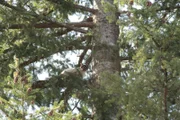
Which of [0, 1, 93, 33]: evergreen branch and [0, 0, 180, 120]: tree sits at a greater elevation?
[0, 1, 93, 33]: evergreen branch

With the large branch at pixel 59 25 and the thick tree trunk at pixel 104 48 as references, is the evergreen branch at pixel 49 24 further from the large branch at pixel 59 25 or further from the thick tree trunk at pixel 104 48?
the thick tree trunk at pixel 104 48

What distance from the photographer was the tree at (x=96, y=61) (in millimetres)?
3100

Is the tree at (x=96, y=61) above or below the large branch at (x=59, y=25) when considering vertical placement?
below

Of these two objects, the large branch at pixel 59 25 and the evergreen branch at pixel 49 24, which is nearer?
the evergreen branch at pixel 49 24

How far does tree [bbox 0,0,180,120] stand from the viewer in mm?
3100

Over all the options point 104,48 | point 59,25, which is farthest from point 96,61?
point 59,25

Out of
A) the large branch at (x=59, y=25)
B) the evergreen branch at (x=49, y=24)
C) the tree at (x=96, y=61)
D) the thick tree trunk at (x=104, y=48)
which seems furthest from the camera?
the large branch at (x=59, y=25)

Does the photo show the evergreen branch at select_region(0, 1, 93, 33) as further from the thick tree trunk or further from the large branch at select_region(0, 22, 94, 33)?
the thick tree trunk

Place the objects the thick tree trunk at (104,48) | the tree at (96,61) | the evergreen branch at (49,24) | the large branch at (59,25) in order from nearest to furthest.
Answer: the tree at (96,61), the evergreen branch at (49,24), the thick tree trunk at (104,48), the large branch at (59,25)

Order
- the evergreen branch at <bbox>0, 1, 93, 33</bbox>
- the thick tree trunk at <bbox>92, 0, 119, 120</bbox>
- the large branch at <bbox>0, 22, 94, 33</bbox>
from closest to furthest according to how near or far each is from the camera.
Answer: the evergreen branch at <bbox>0, 1, 93, 33</bbox>, the thick tree trunk at <bbox>92, 0, 119, 120</bbox>, the large branch at <bbox>0, 22, 94, 33</bbox>

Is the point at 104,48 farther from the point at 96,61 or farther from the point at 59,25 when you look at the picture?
the point at 59,25

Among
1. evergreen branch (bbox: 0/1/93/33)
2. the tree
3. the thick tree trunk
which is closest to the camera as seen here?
the tree

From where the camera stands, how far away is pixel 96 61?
5574 millimetres

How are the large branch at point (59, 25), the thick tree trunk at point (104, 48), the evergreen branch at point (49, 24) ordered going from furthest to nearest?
1. the large branch at point (59, 25)
2. the thick tree trunk at point (104, 48)
3. the evergreen branch at point (49, 24)
